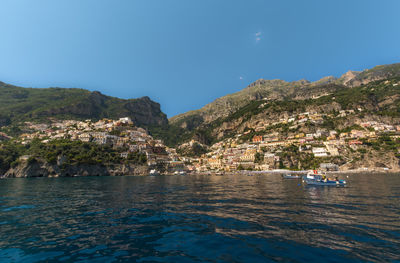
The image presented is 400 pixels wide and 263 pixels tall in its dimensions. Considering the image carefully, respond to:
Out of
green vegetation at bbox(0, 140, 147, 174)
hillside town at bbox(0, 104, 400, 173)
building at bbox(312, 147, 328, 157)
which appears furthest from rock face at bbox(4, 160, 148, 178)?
building at bbox(312, 147, 328, 157)

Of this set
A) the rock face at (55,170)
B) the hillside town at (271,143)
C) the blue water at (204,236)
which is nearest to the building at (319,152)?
the hillside town at (271,143)

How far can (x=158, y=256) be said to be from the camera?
6531mm

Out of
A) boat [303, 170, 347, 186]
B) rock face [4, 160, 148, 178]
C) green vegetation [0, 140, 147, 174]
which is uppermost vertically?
green vegetation [0, 140, 147, 174]

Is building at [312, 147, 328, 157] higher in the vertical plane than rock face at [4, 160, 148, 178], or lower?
higher

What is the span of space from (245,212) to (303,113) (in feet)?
528

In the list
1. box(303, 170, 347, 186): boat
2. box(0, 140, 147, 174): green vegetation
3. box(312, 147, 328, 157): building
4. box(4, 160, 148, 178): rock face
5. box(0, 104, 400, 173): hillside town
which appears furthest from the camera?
box(0, 104, 400, 173): hillside town

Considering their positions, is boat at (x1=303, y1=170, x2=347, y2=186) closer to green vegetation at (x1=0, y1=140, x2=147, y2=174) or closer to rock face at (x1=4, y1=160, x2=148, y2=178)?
rock face at (x1=4, y1=160, x2=148, y2=178)

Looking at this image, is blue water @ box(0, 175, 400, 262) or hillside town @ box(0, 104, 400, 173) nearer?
blue water @ box(0, 175, 400, 262)

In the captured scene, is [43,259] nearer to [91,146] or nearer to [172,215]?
[172,215]

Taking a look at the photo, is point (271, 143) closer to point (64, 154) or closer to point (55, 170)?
point (64, 154)

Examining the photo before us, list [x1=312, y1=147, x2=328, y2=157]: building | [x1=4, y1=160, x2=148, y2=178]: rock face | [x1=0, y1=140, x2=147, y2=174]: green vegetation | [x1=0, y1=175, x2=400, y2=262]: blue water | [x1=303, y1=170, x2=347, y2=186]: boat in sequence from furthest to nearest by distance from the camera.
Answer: [x1=312, y1=147, x2=328, y2=157]: building, [x1=0, y1=140, x2=147, y2=174]: green vegetation, [x1=4, y1=160, x2=148, y2=178]: rock face, [x1=303, y1=170, x2=347, y2=186]: boat, [x1=0, y1=175, x2=400, y2=262]: blue water

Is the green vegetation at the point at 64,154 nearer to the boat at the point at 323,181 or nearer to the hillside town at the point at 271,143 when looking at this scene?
the hillside town at the point at 271,143

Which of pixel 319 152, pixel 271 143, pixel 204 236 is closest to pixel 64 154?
pixel 204 236

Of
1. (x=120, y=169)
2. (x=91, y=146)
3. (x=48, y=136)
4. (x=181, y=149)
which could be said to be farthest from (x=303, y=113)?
(x=48, y=136)
